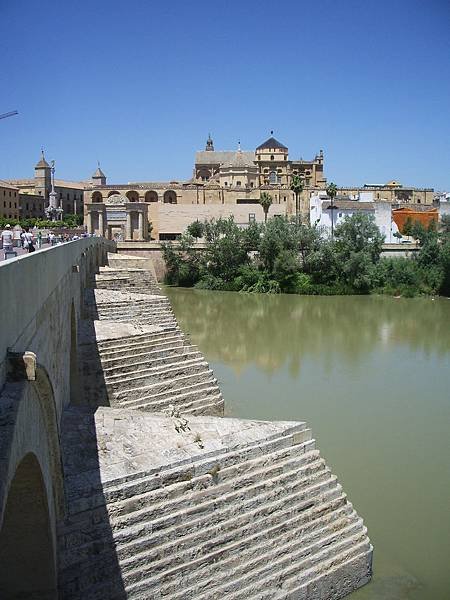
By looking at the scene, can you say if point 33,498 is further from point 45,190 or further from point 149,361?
point 45,190

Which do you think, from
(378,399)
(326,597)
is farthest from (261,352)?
(326,597)

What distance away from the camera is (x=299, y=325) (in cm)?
2744

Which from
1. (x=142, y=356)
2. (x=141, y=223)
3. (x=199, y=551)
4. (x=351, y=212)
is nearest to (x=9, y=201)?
(x=141, y=223)

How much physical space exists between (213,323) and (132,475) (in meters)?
20.9

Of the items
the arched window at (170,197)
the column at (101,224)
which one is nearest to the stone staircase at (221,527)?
the column at (101,224)

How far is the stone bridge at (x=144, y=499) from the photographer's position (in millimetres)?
4949

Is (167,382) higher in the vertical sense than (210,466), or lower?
lower

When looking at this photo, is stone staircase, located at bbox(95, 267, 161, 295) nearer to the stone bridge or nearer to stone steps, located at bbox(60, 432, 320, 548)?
the stone bridge

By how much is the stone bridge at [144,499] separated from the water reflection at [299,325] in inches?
407

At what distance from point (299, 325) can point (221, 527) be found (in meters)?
20.8

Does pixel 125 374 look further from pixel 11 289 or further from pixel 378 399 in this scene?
pixel 11 289

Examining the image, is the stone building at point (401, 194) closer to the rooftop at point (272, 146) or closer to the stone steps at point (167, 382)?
the rooftop at point (272, 146)

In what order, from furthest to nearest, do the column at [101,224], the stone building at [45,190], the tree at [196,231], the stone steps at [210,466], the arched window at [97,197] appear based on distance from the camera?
Result: the stone building at [45,190], the arched window at [97,197], the column at [101,224], the tree at [196,231], the stone steps at [210,466]

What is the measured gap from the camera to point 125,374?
12570 mm
